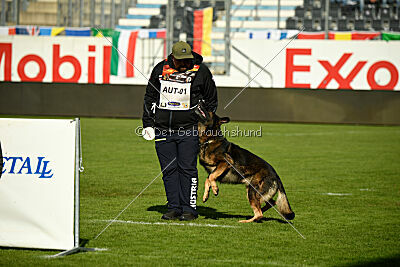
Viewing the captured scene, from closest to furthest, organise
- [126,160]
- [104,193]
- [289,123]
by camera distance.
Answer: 1. [104,193]
2. [126,160]
3. [289,123]

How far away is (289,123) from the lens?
25656 millimetres

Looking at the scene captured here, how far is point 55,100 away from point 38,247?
2057cm

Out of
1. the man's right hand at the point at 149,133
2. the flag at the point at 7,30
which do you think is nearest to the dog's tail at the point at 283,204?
the man's right hand at the point at 149,133

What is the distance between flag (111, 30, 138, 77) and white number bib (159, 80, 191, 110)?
18.1 meters

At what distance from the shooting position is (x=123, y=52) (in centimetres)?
2594

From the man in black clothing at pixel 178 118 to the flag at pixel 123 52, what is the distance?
17993mm

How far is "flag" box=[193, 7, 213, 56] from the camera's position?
26234 millimetres

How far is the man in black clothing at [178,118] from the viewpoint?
25.7 ft

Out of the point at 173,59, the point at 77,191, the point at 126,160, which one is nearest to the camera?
the point at 77,191

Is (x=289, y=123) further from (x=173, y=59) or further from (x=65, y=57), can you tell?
(x=173, y=59)

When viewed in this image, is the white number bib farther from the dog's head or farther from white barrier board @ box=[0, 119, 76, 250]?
white barrier board @ box=[0, 119, 76, 250]

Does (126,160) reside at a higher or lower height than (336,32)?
lower

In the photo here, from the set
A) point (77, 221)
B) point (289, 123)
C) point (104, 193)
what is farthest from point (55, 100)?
point (77, 221)

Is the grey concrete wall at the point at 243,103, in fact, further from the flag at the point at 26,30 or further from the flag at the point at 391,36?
the flag at the point at 26,30
